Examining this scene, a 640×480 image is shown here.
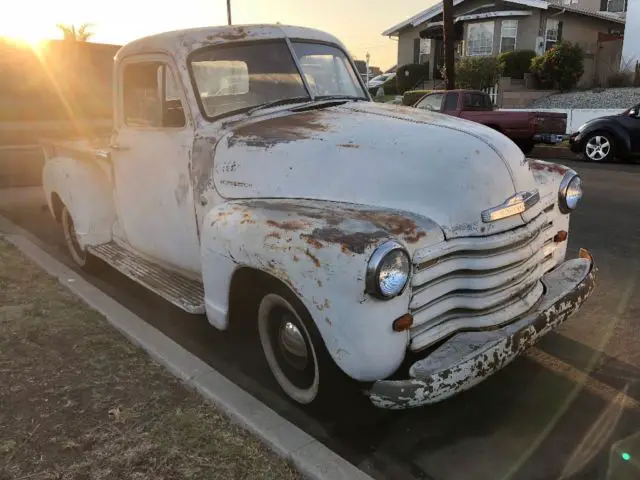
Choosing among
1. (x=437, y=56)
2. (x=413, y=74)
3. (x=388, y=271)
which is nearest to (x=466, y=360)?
(x=388, y=271)

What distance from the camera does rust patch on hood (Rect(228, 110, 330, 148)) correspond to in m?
3.45

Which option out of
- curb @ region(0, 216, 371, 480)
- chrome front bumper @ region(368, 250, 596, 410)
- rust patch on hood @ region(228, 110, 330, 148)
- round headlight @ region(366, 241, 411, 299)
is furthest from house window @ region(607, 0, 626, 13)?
round headlight @ region(366, 241, 411, 299)

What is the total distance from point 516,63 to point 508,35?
3.41m

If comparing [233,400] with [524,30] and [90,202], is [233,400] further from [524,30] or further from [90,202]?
[524,30]

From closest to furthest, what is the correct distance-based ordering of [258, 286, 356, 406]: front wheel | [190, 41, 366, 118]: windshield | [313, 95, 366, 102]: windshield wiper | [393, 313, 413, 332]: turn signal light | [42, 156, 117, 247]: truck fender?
[393, 313, 413, 332]: turn signal light
[258, 286, 356, 406]: front wheel
[190, 41, 366, 118]: windshield
[313, 95, 366, 102]: windshield wiper
[42, 156, 117, 247]: truck fender

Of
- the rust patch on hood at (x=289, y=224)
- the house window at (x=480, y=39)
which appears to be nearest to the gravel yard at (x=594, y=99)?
the house window at (x=480, y=39)

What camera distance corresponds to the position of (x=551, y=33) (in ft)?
98.5

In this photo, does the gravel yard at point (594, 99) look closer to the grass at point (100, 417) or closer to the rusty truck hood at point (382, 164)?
the rusty truck hood at point (382, 164)

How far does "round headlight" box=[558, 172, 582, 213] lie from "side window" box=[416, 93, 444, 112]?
11.6m

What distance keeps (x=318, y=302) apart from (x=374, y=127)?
1285 millimetres

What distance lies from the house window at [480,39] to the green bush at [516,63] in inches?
124

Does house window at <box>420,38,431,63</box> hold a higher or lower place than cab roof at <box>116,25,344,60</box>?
higher

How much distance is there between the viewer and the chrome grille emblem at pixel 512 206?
291cm

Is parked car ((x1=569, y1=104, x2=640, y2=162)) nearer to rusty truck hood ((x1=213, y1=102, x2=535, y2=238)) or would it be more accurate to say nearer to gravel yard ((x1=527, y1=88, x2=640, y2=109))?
gravel yard ((x1=527, y1=88, x2=640, y2=109))
